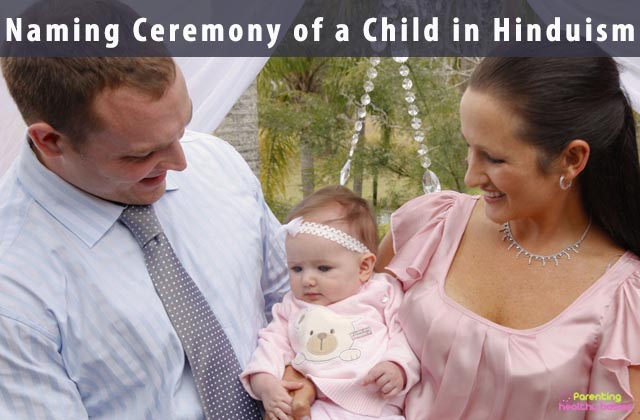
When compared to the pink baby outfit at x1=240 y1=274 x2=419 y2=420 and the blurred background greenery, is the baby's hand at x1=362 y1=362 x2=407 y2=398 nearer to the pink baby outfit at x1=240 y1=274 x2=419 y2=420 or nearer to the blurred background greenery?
the pink baby outfit at x1=240 y1=274 x2=419 y2=420

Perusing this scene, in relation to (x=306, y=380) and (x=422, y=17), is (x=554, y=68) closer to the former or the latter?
(x=306, y=380)

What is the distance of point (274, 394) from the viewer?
74.2 inches

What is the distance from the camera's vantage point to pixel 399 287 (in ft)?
6.84

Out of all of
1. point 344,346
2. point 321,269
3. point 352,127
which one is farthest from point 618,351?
point 352,127

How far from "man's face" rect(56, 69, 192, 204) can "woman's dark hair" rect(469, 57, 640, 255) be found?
0.68 metres

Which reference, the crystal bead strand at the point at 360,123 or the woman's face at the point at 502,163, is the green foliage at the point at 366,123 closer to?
the crystal bead strand at the point at 360,123

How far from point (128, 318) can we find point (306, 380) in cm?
46

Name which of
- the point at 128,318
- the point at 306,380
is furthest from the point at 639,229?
the point at 128,318

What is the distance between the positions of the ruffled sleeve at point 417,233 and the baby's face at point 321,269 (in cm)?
11

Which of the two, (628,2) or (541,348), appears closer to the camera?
(541,348)

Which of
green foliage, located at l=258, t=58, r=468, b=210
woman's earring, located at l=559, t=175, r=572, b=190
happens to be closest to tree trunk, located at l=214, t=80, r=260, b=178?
green foliage, located at l=258, t=58, r=468, b=210

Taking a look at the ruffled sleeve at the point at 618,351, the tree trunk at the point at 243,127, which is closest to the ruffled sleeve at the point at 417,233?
the ruffled sleeve at the point at 618,351

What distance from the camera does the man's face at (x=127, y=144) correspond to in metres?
1.69

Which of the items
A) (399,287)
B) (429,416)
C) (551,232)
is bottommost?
(429,416)
